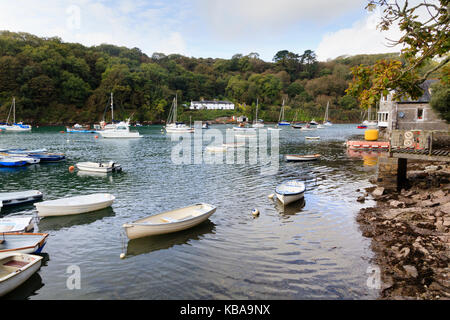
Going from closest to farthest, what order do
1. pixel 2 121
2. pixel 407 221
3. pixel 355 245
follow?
pixel 355 245 → pixel 407 221 → pixel 2 121

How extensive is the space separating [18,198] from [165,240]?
481 inches

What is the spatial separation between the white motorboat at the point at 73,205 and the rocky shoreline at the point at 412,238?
49.9 feet

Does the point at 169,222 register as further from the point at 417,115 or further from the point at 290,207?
the point at 417,115

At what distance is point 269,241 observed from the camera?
14.4 m

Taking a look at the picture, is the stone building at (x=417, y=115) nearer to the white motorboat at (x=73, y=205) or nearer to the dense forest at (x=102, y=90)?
the white motorboat at (x=73, y=205)

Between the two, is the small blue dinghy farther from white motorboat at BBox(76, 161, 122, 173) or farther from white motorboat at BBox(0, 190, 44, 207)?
white motorboat at BBox(0, 190, 44, 207)

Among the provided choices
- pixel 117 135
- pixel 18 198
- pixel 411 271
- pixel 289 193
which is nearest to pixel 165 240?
pixel 289 193

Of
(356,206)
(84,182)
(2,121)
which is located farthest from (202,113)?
(356,206)

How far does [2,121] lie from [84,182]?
12462cm

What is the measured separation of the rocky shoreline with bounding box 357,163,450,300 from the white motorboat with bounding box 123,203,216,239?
8335 millimetres

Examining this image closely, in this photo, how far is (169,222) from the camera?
1494cm

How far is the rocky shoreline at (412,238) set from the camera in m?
9.62
